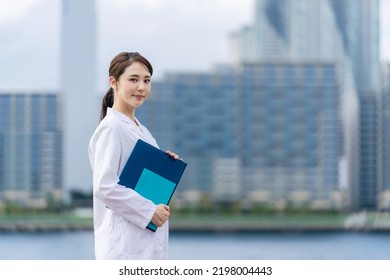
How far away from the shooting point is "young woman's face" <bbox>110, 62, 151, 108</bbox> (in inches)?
34.0

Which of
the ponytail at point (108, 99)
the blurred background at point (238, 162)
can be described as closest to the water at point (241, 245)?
the blurred background at point (238, 162)

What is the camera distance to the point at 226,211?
2225cm

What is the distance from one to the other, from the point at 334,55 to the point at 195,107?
727 centimetres

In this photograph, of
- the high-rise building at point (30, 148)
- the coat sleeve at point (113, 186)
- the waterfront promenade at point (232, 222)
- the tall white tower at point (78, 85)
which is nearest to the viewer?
the coat sleeve at point (113, 186)

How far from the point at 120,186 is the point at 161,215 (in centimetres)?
→ 5

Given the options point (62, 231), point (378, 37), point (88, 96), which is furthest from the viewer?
point (378, 37)

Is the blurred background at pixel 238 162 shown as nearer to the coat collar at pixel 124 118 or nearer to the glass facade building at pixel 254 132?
the glass facade building at pixel 254 132

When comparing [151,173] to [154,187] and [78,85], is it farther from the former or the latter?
[78,85]

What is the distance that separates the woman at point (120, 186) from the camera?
0.84 meters

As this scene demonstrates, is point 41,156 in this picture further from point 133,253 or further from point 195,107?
point 133,253

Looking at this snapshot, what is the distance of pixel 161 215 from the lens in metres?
0.85

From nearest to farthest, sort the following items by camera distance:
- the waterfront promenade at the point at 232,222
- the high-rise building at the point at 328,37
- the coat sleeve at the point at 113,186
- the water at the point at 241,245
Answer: the coat sleeve at the point at 113,186 < the water at the point at 241,245 < the waterfront promenade at the point at 232,222 < the high-rise building at the point at 328,37

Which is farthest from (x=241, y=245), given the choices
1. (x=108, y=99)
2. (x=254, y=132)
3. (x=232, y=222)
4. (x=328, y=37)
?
(x=108, y=99)
